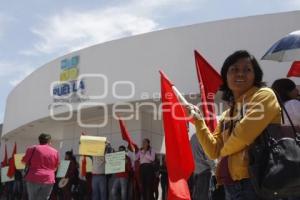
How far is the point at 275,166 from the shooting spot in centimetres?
245

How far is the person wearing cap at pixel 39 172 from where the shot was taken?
7.99 m

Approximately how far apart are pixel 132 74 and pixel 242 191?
10.8 m

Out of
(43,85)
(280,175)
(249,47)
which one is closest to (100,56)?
(43,85)

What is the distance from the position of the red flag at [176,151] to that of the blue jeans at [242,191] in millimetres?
1980

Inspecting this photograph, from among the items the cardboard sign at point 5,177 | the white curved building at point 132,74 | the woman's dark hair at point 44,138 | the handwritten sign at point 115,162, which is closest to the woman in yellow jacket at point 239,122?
the woman's dark hair at point 44,138

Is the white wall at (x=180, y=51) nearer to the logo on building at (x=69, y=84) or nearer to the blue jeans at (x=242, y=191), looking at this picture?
the logo on building at (x=69, y=84)

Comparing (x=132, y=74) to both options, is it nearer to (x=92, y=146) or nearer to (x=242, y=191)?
(x=92, y=146)

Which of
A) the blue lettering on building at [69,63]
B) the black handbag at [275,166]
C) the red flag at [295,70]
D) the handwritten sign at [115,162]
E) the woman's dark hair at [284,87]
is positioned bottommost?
the black handbag at [275,166]

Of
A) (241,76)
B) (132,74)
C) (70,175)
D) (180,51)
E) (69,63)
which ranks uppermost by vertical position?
(69,63)

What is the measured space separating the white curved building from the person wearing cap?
498cm

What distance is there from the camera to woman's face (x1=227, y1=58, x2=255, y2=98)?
2904 millimetres

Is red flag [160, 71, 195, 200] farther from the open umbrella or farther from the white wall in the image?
the white wall

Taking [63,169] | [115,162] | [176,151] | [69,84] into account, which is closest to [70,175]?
[63,169]

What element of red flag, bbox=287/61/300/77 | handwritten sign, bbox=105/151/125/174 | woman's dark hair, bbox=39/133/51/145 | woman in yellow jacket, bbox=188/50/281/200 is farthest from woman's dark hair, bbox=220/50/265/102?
handwritten sign, bbox=105/151/125/174
